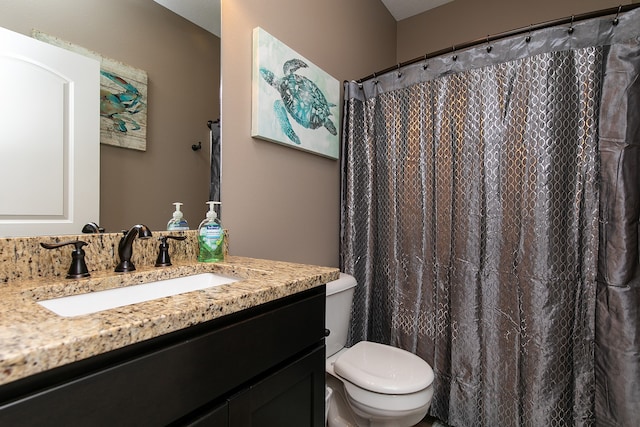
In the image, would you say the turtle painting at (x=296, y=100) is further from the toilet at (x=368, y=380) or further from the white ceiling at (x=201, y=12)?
the toilet at (x=368, y=380)

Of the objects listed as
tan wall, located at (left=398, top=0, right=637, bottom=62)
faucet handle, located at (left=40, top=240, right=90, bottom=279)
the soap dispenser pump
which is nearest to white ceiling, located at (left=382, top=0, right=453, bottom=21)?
tan wall, located at (left=398, top=0, right=637, bottom=62)

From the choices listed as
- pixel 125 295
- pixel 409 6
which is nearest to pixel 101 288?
pixel 125 295

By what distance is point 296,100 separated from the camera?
1577 millimetres

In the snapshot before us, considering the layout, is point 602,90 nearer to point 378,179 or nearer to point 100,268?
point 378,179

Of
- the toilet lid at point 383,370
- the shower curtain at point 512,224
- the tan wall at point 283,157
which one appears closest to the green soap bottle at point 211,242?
the tan wall at point 283,157

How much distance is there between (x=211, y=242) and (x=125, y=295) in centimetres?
34

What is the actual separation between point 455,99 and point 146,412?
172 centimetres

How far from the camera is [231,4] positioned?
1316 mm

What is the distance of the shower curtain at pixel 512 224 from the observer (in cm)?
126

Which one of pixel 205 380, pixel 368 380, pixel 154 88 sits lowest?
pixel 368 380

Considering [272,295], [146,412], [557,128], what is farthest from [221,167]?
[557,128]

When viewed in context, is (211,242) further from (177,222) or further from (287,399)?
(287,399)

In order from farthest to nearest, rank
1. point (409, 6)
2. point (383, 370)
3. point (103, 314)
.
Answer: point (409, 6)
point (383, 370)
point (103, 314)

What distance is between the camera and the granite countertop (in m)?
0.42
